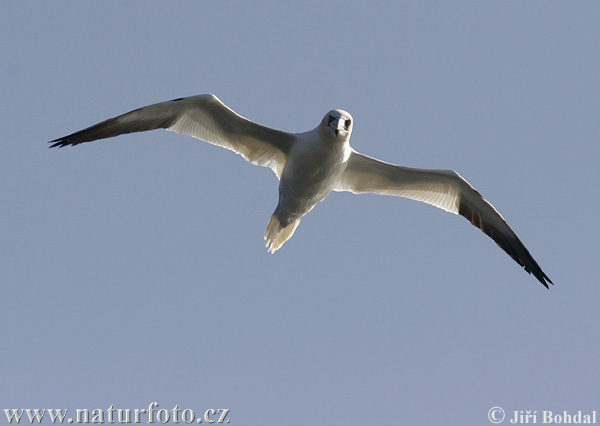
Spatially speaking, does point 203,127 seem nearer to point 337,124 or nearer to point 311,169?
point 311,169

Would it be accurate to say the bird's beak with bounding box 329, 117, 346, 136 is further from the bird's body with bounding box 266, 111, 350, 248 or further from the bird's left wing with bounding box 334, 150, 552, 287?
the bird's left wing with bounding box 334, 150, 552, 287

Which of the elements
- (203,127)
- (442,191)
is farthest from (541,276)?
(203,127)

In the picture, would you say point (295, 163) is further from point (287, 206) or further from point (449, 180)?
point (449, 180)

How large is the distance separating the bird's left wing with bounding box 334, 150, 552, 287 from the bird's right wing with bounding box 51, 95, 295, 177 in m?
1.38

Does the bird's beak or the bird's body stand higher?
the bird's beak

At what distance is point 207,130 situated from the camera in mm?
12555

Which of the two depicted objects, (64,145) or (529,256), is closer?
(64,145)

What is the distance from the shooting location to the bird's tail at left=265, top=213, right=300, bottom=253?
13305mm

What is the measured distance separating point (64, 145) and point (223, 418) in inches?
188

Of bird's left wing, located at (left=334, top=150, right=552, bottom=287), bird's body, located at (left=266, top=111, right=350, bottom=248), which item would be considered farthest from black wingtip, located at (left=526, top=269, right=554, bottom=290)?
bird's body, located at (left=266, top=111, right=350, bottom=248)

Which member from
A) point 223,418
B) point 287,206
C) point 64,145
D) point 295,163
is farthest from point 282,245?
point 64,145

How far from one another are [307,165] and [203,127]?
1.79 m

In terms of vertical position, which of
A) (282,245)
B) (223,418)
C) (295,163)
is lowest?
(223,418)

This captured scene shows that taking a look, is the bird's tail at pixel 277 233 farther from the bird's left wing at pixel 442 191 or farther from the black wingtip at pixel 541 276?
the black wingtip at pixel 541 276
